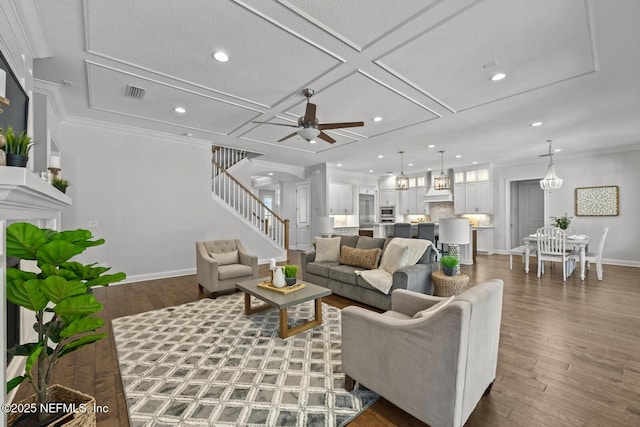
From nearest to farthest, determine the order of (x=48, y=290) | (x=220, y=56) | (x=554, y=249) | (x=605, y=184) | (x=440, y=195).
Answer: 1. (x=48, y=290)
2. (x=220, y=56)
3. (x=554, y=249)
4. (x=605, y=184)
5. (x=440, y=195)

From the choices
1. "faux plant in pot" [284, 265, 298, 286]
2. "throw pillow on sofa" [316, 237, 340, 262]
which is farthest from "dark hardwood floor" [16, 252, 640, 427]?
"faux plant in pot" [284, 265, 298, 286]

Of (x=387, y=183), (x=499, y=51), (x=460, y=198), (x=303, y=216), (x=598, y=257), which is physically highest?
(x=499, y=51)

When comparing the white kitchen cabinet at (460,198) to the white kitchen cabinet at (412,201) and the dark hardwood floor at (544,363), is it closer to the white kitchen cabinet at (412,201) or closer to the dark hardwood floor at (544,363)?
the white kitchen cabinet at (412,201)

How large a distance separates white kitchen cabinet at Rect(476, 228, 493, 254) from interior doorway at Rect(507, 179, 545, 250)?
555mm

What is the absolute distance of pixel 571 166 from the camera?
23.1 feet

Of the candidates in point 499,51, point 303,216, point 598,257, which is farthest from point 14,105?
point 598,257

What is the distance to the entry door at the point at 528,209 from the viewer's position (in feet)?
26.5

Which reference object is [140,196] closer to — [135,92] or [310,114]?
[135,92]

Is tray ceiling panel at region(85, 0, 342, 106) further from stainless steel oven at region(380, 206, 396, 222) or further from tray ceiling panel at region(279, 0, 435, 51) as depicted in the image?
stainless steel oven at region(380, 206, 396, 222)

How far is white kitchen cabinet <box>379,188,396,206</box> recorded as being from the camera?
10.2m

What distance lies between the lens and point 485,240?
27.2ft

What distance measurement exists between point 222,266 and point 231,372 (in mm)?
2377

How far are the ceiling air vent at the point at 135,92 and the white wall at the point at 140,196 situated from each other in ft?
5.29

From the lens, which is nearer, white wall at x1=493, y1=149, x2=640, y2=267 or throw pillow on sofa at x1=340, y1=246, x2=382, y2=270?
throw pillow on sofa at x1=340, y1=246, x2=382, y2=270
